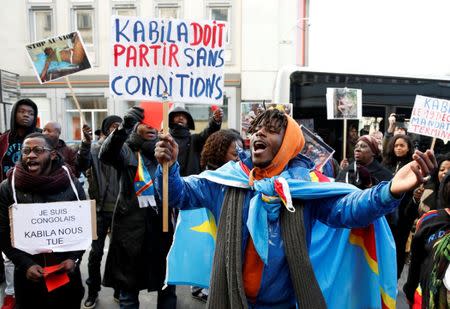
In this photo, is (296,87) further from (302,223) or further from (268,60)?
(268,60)

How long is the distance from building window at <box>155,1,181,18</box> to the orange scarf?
1512cm

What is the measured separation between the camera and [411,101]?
24.7ft

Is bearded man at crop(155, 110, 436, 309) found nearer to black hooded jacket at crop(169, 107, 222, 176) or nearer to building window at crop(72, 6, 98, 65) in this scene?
black hooded jacket at crop(169, 107, 222, 176)

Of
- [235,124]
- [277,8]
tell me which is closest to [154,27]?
[235,124]

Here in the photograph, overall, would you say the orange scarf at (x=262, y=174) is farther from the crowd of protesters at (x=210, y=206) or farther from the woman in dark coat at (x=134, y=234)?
the woman in dark coat at (x=134, y=234)

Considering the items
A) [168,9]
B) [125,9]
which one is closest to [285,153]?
[168,9]

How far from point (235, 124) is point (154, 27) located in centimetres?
1344

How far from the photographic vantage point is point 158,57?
7.56 feet

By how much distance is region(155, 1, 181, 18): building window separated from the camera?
15.8 m

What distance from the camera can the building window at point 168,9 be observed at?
1584cm

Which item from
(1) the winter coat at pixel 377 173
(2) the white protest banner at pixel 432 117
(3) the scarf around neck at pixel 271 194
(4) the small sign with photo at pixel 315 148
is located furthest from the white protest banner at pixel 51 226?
(2) the white protest banner at pixel 432 117

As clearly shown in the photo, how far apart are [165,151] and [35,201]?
1106mm

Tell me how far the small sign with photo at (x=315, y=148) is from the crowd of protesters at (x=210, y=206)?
1.69ft

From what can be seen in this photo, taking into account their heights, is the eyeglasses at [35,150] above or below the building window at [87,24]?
below
